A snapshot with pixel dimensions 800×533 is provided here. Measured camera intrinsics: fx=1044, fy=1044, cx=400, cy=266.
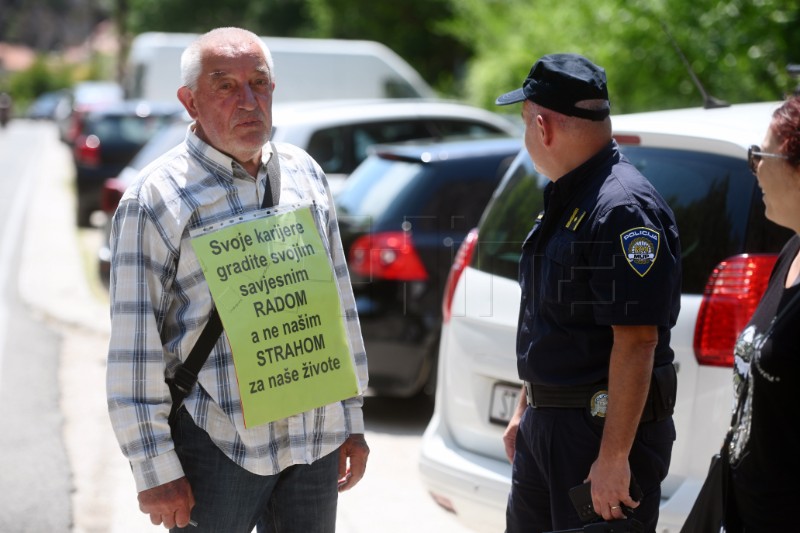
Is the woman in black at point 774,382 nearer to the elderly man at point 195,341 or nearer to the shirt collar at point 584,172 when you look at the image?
the shirt collar at point 584,172

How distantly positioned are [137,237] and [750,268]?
191cm

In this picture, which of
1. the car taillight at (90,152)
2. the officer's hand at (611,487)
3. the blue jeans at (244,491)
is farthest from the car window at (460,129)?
the car taillight at (90,152)

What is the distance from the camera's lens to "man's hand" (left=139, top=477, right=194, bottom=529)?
2525 millimetres

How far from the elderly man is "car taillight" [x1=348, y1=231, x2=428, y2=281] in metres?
3.10

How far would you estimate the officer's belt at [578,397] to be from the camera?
8.83 ft

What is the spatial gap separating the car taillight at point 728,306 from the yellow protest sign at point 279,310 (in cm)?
119

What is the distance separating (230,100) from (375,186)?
12.0 ft

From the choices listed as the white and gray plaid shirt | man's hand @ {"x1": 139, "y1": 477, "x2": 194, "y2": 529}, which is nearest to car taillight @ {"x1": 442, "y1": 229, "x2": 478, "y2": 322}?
the white and gray plaid shirt

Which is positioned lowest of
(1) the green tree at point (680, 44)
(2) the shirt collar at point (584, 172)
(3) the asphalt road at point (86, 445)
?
(3) the asphalt road at point (86, 445)

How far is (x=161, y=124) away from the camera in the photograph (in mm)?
15203

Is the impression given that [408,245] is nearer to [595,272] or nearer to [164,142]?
[595,272]

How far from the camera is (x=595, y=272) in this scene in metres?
2.59

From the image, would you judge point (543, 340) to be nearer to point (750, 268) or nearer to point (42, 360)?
point (750, 268)

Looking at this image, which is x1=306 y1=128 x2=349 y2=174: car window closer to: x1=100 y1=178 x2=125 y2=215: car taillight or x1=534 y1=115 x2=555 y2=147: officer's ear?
x1=100 y1=178 x2=125 y2=215: car taillight
